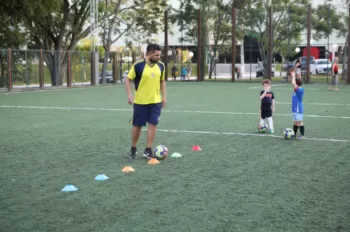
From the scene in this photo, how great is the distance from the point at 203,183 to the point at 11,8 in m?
27.2

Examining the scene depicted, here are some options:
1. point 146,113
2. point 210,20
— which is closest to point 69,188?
point 146,113

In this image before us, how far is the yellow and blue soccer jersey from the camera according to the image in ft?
26.7

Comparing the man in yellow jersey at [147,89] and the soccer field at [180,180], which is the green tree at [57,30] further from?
the man in yellow jersey at [147,89]

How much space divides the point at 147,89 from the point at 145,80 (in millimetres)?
149

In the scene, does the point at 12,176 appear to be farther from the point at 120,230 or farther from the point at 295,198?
the point at 295,198

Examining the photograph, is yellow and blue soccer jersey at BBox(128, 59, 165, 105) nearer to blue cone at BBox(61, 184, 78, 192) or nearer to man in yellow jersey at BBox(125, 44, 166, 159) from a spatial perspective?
man in yellow jersey at BBox(125, 44, 166, 159)

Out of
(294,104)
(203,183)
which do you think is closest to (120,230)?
(203,183)

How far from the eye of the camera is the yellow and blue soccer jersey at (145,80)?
8.15m

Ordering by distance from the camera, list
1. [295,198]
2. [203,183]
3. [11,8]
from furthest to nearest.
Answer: [11,8] < [203,183] < [295,198]

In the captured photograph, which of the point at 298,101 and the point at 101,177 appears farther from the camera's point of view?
the point at 298,101

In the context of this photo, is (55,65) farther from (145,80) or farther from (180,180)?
(180,180)

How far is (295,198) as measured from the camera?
5.78m

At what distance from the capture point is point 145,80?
26.8 ft

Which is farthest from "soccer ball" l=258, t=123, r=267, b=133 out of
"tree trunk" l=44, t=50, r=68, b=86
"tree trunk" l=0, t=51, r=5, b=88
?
"tree trunk" l=44, t=50, r=68, b=86
